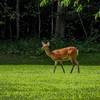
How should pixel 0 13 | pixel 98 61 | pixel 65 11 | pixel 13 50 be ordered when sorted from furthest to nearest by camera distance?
pixel 0 13 < pixel 65 11 < pixel 13 50 < pixel 98 61

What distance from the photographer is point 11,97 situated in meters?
5.47

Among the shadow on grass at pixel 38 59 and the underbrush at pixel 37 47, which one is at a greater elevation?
the underbrush at pixel 37 47

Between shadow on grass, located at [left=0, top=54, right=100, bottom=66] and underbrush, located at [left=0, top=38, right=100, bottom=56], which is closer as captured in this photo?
shadow on grass, located at [left=0, top=54, right=100, bottom=66]

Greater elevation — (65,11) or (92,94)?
(65,11)

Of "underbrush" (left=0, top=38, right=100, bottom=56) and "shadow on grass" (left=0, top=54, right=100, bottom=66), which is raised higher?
"underbrush" (left=0, top=38, right=100, bottom=56)

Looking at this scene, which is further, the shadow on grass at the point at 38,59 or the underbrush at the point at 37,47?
the underbrush at the point at 37,47

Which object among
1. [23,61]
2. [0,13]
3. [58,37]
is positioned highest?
[0,13]

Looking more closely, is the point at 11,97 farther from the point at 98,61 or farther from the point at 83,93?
the point at 98,61

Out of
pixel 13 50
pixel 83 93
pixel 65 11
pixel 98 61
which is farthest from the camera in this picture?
pixel 65 11

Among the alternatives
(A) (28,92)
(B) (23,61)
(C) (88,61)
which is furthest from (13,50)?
(A) (28,92)

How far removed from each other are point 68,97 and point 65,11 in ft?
56.7

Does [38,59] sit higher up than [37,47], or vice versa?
[37,47]

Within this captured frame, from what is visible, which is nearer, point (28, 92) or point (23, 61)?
point (28, 92)

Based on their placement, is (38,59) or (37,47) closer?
(38,59)
